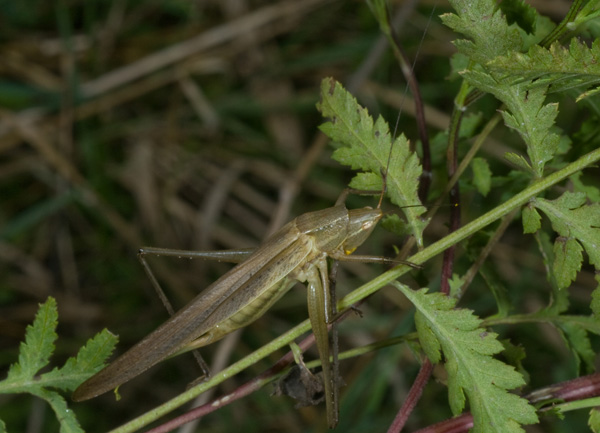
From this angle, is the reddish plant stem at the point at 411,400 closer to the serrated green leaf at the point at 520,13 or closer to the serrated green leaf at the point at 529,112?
the serrated green leaf at the point at 529,112

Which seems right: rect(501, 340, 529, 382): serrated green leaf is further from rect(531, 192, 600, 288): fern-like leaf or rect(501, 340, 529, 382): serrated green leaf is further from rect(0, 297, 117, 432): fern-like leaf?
rect(0, 297, 117, 432): fern-like leaf

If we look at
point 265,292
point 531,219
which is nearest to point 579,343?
point 531,219

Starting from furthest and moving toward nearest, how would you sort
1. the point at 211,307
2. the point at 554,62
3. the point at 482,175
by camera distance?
the point at 211,307, the point at 482,175, the point at 554,62

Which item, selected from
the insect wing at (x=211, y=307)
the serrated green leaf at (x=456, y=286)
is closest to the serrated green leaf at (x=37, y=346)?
the insect wing at (x=211, y=307)

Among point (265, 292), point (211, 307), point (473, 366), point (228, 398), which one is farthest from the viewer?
point (265, 292)

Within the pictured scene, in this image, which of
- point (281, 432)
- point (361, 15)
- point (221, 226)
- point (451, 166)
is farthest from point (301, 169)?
point (451, 166)

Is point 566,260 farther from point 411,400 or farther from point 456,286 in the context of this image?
point 411,400
